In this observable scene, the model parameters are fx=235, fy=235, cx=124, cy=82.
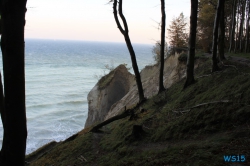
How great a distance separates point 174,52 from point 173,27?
37.1 ft

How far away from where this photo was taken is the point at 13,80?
12.8ft

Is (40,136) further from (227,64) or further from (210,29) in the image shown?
(210,29)

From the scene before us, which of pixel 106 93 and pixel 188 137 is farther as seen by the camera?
pixel 106 93

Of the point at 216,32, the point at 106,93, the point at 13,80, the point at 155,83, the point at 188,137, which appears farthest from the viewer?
the point at 106,93

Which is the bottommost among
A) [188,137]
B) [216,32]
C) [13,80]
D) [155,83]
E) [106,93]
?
[106,93]

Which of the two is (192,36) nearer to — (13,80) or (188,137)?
(188,137)

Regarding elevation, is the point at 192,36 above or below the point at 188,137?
above

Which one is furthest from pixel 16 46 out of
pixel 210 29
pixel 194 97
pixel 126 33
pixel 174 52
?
pixel 210 29

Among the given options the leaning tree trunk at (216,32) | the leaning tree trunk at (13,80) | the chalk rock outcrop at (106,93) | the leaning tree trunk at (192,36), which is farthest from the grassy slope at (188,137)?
the chalk rock outcrop at (106,93)

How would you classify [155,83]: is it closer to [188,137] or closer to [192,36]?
[192,36]

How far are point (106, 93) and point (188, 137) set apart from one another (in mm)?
19257

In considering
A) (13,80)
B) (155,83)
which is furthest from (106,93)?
(13,80)

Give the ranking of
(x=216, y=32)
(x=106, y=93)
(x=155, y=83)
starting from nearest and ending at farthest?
(x=216, y=32) → (x=155, y=83) → (x=106, y=93)

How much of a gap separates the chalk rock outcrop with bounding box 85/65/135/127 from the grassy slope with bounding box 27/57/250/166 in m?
14.3
